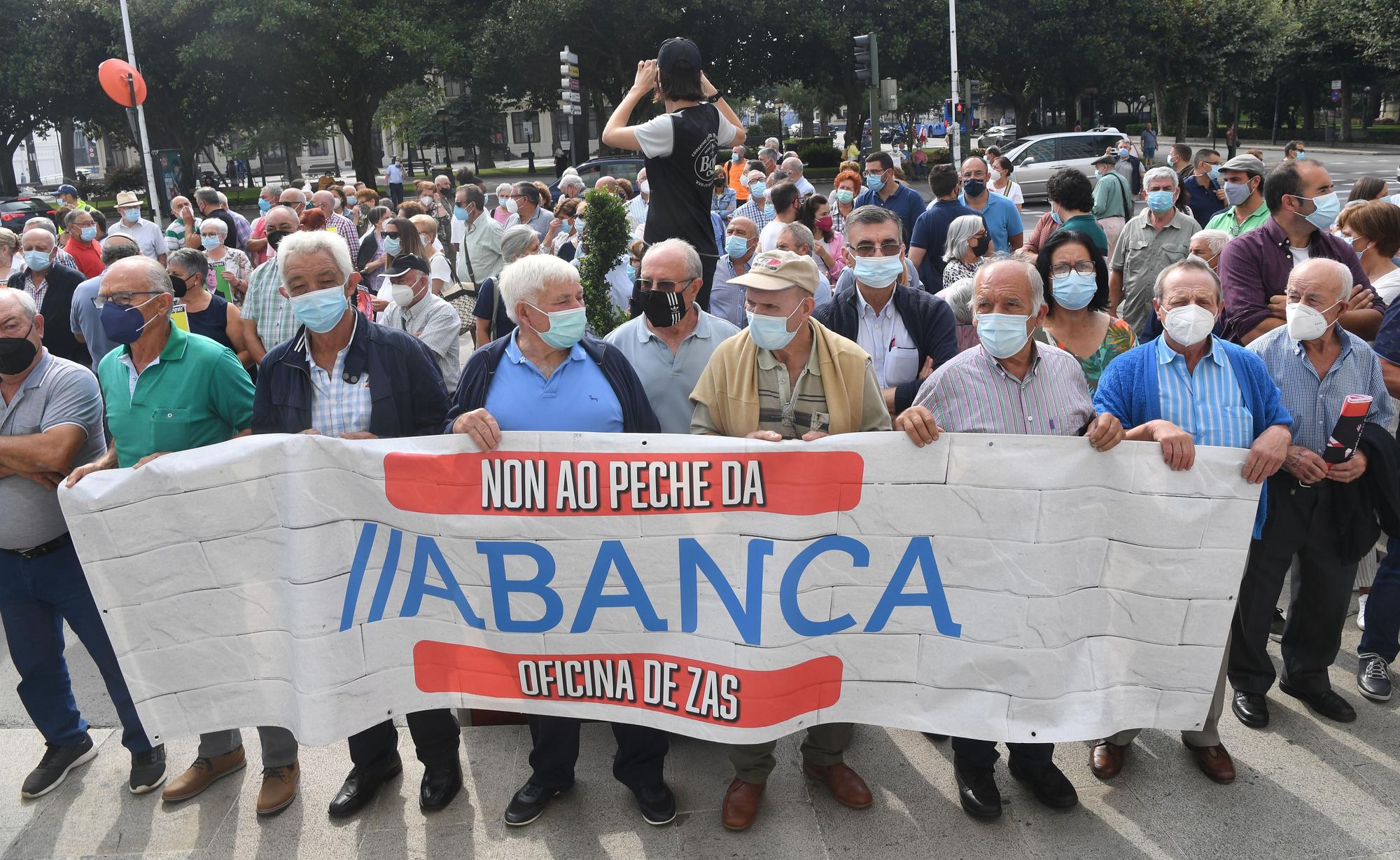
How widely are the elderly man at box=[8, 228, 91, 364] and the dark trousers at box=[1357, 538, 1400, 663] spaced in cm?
762

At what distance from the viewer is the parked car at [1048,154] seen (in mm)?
28297

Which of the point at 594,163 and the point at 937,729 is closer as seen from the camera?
the point at 937,729

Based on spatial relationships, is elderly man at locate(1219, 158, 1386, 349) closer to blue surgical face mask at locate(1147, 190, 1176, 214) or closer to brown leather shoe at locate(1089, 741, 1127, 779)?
blue surgical face mask at locate(1147, 190, 1176, 214)

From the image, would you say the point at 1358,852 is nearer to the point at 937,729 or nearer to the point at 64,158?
the point at 937,729

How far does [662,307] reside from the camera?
4.35m

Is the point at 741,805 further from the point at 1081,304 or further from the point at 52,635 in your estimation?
the point at 52,635

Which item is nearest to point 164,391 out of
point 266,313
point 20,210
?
point 266,313

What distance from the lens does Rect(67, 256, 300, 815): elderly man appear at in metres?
3.91

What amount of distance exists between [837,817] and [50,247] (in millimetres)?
7159

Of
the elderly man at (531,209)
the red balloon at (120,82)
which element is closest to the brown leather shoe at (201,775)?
the elderly man at (531,209)

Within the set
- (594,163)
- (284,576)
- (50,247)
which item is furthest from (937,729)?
(594,163)

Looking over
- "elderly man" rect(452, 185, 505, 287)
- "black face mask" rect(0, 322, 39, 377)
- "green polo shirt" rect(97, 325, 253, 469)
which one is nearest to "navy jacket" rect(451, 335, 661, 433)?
"green polo shirt" rect(97, 325, 253, 469)

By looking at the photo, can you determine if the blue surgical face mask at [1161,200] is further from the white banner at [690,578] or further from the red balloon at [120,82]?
the red balloon at [120,82]

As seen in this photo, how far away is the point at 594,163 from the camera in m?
26.9
